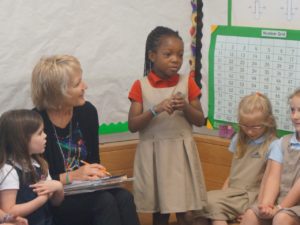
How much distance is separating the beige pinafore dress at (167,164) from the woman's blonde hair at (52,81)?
0.41m

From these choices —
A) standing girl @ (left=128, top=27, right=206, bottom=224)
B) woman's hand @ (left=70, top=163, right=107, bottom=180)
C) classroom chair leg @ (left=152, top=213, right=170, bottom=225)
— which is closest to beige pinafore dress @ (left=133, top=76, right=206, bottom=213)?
standing girl @ (left=128, top=27, right=206, bottom=224)

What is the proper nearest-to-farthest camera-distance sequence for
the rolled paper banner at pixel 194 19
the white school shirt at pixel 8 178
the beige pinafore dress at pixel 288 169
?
1. the white school shirt at pixel 8 178
2. the beige pinafore dress at pixel 288 169
3. the rolled paper banner at pixel 194 19

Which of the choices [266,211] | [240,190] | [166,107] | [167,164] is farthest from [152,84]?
[266,211]

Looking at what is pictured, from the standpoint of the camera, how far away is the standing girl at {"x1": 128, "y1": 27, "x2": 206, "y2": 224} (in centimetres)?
284

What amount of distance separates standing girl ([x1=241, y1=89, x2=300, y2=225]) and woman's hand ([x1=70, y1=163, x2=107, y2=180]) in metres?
0.60

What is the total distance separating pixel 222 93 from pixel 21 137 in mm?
1211

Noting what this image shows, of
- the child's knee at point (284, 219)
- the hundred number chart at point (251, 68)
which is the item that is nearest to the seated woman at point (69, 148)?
the child's knee at point (284, 219)

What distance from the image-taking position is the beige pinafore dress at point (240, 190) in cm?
281

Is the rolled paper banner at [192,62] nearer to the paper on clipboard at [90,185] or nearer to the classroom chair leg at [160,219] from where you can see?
the classroom chair leg at [160,219]

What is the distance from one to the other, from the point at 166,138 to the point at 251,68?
1.85 ft

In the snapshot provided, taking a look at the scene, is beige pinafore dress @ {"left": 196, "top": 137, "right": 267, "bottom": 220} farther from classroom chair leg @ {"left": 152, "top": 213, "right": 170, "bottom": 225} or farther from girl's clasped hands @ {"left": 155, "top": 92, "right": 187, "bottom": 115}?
girl's clasped hands @ {"left": 155, "top": 92, "right": 187, "bottom": 115}

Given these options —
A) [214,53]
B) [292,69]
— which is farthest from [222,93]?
[292,69]

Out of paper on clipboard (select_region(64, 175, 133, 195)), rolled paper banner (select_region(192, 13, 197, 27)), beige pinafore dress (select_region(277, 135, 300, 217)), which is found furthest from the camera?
rolled paper banner (select_region(192, 13, 197, 27))

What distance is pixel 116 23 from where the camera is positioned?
10.3 ft
